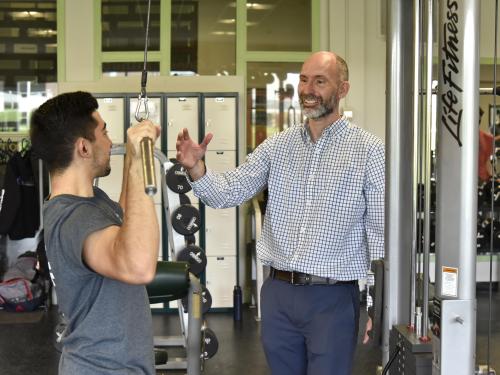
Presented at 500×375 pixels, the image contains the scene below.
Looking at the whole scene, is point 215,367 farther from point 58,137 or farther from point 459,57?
point 459,57

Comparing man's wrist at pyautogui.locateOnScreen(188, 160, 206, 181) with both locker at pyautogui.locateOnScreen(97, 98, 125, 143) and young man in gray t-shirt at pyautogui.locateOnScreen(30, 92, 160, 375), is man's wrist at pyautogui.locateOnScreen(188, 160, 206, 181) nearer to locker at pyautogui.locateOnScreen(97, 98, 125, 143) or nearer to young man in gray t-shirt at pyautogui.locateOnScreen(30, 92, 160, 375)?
young man in gray t-shirt at pyautogui.locateOnScreen(30, 92, 160, 375)

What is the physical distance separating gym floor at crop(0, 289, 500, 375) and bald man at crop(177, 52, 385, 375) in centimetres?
224

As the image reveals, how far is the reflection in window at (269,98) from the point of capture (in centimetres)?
773

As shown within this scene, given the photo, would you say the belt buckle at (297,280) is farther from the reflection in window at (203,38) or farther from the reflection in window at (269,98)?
the reflection in window at (203,38)

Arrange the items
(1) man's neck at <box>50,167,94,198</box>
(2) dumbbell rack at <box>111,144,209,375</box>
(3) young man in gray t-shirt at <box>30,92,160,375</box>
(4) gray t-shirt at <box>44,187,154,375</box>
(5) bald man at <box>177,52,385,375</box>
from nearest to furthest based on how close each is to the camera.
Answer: (3) young man in gray t-shirt at <box>30,92,160,375</box> < (4) gray t-shirt at <box>44,187,154,375</box> < (1) man's neck at <box>50,167,94,198</box> < (5) bald man at <box>177,52,385,375</box> < (2) dumbbell rack at <box>111,144,209,375</box>

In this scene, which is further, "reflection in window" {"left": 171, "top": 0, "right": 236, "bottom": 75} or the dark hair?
"reflection in window" {"left": 171, "top": 0, "right": 236, "bottom": 75}

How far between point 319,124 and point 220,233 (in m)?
4.08

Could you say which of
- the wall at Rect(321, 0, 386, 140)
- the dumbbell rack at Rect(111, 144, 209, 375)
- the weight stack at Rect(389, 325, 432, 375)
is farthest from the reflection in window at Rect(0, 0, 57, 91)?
the weight stack at Rect(389, 325, 432, 375)

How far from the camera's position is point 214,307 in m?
6.95

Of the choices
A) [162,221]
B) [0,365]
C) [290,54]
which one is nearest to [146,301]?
[0,365]

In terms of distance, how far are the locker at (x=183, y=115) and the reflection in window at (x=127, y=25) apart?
1.08 m

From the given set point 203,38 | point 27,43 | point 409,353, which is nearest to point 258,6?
point 203,38

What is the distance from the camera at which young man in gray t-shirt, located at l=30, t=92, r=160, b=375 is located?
5.80 ft

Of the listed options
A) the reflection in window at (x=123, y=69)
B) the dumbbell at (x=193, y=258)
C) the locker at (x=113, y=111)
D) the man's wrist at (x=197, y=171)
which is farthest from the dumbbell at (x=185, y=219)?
the reflection in window at (x=123, y=69)
